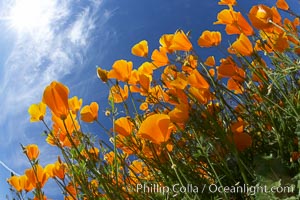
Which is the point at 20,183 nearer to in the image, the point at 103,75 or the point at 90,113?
the point at 90,113

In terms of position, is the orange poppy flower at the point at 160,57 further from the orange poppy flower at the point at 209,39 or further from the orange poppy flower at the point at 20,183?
the orange poppy flower at the point at 20,183

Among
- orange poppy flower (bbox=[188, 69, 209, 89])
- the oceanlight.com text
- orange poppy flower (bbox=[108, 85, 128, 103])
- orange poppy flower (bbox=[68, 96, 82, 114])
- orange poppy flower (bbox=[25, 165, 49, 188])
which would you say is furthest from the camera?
orange poppy flower (bbox=[108, 85, 128, 103])

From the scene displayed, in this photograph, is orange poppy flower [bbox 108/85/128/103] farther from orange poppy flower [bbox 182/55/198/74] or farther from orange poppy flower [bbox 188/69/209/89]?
orange poppy flower [bbox 188/69/209/89]

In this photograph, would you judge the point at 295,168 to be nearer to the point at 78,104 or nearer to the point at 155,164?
Result: the point at 155,164

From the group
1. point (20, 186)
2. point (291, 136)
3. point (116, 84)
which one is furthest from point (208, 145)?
point (20, 186)

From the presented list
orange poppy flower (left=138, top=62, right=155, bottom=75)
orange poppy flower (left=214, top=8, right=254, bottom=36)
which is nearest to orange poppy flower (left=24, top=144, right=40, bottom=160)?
orange poppy flower (left=138, top=62, right=155, bottom=75)
